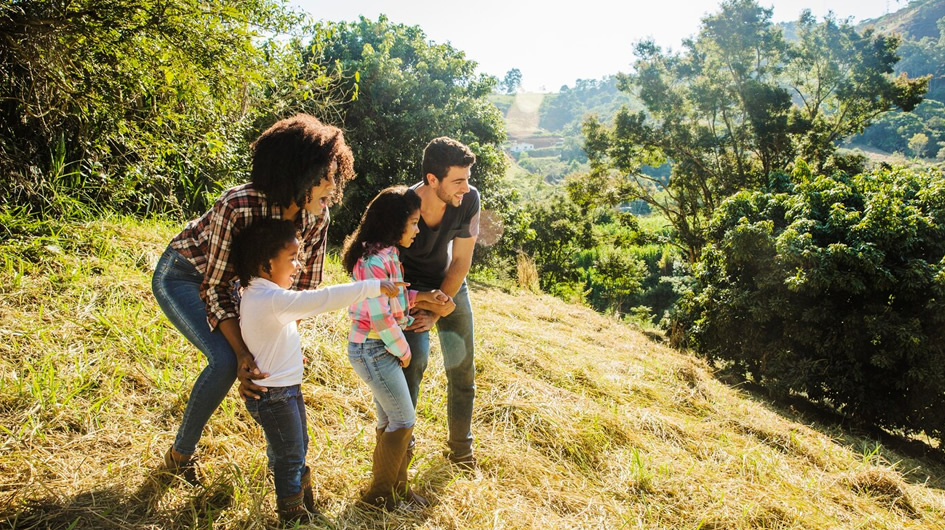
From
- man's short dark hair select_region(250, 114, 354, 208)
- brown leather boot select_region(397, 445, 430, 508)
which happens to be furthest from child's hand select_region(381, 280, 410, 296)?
brown leather boot select_region(397, 445, 430, 508)

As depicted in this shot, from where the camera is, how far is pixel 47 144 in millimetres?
3668

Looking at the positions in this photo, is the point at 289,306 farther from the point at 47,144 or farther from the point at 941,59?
the point at 941,59

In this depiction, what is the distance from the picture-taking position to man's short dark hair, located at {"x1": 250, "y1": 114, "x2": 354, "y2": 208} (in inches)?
67.1

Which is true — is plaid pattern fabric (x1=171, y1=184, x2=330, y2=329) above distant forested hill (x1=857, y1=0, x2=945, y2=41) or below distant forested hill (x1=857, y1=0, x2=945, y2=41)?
below

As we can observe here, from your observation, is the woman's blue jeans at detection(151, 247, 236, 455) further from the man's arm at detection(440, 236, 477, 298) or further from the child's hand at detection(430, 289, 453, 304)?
the man's arm at detection(440, 236, 477, 298)

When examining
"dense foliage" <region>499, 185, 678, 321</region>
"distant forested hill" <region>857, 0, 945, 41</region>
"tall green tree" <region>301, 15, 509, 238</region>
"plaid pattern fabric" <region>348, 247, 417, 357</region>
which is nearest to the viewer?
"plaid pattern fabric" <region>348, 247, 417, 357</region>

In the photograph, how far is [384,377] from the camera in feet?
6.23

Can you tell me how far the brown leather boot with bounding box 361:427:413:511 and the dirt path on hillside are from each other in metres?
106

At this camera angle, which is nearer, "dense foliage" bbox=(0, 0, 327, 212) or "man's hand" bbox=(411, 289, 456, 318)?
"man's hand" bbox=(411, 289, 456, 318)

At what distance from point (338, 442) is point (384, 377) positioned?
31.5 inches

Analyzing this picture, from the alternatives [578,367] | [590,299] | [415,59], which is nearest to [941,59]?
[590,299]

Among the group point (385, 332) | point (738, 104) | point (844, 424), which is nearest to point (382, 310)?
point (385, 332)

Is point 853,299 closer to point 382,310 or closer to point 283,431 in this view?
point 382,310

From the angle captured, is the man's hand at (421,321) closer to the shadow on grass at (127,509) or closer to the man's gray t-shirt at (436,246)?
the man's gray t-shirt at (436,246)
